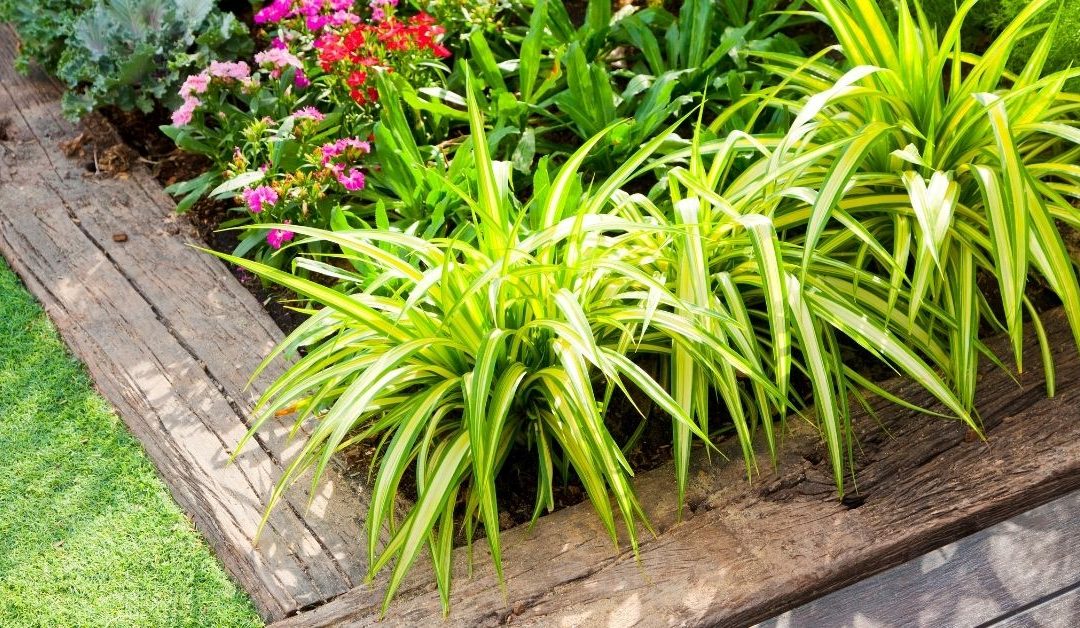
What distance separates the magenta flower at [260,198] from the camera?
2.45 metres

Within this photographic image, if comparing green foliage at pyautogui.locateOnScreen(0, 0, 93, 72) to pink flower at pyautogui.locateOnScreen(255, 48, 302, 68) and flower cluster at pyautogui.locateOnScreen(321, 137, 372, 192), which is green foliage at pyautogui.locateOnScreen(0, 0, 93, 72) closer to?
pink flower at pyautogui.locateOnScreen(255, 48, 302, 68)

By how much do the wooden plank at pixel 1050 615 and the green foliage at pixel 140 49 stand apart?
8.25ft

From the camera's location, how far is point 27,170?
2.97 m

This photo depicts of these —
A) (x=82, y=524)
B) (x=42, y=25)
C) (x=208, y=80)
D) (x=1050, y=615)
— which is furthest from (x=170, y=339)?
(x=1050, y=615)

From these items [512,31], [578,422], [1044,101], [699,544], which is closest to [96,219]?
[512,31]

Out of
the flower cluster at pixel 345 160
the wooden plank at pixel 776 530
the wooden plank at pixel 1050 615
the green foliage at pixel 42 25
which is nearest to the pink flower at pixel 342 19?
the flower cluster at pixel 345 160

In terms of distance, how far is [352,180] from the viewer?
2529 millimetres

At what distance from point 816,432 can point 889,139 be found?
63 cm

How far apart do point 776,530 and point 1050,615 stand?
18.6 inches

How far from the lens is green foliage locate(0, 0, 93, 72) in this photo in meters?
3.15

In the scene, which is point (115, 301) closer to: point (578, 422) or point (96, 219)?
point (96, 219)

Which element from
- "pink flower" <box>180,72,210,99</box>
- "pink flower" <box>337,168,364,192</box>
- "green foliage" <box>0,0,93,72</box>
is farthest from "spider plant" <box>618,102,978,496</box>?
"green foliage" <box>0,0,93,72</box>

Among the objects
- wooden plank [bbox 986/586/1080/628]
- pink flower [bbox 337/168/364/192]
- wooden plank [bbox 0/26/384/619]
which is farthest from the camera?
pink flower [bbox 337/168/364/192]

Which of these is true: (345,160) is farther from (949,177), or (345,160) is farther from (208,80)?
(949,177)
